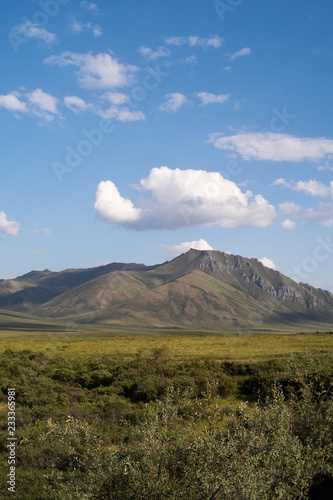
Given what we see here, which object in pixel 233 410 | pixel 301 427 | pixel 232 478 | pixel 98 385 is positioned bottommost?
pixel 98 385

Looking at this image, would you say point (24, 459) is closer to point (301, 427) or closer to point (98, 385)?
point (301, 427)

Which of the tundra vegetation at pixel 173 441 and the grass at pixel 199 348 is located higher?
the tundra vegetation at pixel 173 441

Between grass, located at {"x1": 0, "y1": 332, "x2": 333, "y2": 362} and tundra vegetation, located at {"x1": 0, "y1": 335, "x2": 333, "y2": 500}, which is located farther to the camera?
grass, located at {"x1": 0, "y1": 332, "x2": 333, "y2": 362}

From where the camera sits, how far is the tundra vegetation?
9953 millimetres

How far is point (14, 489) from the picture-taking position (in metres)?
16.6

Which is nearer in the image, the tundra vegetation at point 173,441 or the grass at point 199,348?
the tundra vegetation at point 173,441

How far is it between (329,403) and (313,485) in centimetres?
361

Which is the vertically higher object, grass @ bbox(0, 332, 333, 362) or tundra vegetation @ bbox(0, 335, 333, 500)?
tundra vegetation @ bbox(0, 335, 333, 500)

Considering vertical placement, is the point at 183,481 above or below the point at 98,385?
above

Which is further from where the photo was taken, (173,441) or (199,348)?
(199,348)

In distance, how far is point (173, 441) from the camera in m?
11.5

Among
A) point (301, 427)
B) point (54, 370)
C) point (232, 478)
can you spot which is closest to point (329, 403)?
point (301, 427)

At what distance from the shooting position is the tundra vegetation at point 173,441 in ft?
32.7

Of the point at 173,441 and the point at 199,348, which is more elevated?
the point at 173,441
